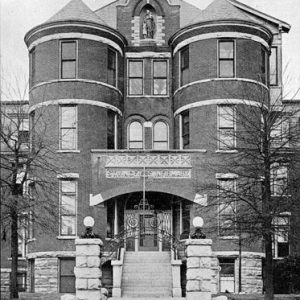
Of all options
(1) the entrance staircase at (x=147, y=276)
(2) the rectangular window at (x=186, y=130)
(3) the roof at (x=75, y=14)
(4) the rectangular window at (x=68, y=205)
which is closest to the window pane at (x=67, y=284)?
(4) the rectangular window at (x=68, y=205)

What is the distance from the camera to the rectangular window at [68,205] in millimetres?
33062

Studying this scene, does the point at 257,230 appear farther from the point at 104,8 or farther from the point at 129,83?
the point at 104,8

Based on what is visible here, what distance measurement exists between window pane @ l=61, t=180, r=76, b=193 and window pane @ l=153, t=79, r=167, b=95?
22.1 ft

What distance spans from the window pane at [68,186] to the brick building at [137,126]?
5cm

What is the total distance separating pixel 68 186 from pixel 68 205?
0.89m

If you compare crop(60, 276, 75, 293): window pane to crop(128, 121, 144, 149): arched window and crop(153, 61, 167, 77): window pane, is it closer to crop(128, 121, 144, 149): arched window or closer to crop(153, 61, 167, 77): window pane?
crop(128, 121, 144, 149): arched window

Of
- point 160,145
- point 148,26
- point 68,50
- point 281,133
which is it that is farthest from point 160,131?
point 281,133

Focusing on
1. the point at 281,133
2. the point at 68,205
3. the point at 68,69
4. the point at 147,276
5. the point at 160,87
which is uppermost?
the point at 68,69

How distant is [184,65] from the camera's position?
35344mm

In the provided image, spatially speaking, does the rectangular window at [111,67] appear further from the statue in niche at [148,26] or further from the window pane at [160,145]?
the window pane at [160,145]

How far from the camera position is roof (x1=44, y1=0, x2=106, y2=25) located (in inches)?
1340

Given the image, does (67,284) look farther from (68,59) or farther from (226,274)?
(68,59)

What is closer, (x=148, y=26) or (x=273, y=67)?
(x=148, y=26)

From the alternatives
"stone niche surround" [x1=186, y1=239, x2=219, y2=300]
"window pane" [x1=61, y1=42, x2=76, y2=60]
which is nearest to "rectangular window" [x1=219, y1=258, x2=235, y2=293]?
"stone niche surround" [x1=186, y1=239, x2=219, y2=300]
